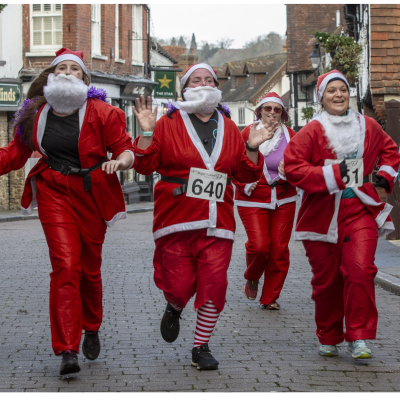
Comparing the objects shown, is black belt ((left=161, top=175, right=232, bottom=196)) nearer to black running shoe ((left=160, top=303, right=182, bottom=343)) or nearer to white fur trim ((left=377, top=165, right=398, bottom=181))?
black running shoe ((left=160, top=303, right=182, bottom=343))

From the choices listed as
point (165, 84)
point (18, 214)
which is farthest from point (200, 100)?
point (165, 84)

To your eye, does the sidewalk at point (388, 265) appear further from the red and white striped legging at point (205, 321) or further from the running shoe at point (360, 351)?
the red and white striped legging at point (205, 321)

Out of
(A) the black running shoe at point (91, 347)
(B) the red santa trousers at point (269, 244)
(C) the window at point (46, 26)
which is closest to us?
(A) the black running shoe at point (91, 347)

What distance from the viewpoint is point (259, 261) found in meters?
7.50

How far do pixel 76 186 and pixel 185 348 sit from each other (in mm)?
1570

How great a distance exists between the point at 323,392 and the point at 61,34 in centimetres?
2195

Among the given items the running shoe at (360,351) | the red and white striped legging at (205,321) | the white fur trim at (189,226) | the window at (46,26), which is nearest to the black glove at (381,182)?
the running shoe at (360,351)

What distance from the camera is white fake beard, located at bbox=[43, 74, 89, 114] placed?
5105 millimetres

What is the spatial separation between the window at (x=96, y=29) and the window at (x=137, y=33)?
133 inches

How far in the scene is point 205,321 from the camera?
5258 millimetres

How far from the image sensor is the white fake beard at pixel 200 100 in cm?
538

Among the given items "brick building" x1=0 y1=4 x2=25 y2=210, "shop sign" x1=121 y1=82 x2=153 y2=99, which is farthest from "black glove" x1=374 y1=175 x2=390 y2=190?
"shop sign" x1=121 y1=82 x2=153 y2=99

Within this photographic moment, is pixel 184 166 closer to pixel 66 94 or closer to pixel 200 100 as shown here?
pixel 200 100

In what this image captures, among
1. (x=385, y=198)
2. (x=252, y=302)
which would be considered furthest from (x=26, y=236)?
(x=252, y=302)
